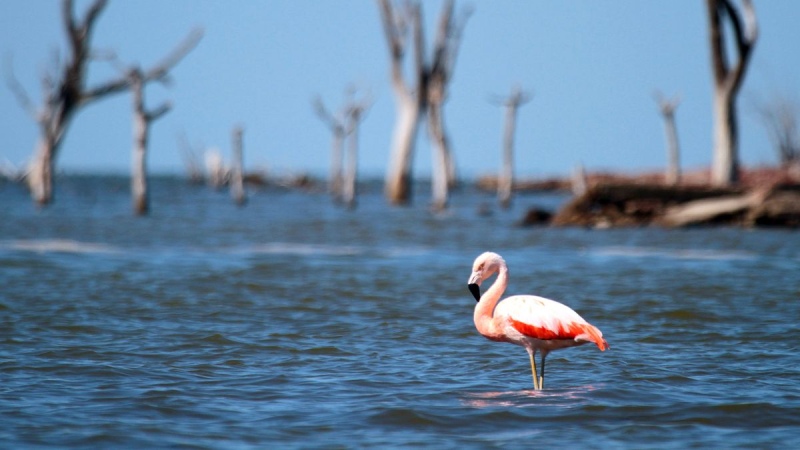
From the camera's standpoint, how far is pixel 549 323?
6.90 m

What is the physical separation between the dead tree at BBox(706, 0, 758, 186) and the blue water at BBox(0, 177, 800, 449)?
8762mm

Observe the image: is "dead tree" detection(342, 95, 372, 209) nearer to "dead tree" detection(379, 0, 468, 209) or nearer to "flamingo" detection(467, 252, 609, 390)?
"dead tree" detection(379, 0, 468, 209)

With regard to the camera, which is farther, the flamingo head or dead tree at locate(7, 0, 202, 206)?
dead tree at locate(7, 0, 202, 206)

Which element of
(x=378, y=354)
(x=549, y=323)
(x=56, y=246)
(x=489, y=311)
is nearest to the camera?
(x=549, y=323)

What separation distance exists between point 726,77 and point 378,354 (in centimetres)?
2053

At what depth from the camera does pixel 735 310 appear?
11.3 metres

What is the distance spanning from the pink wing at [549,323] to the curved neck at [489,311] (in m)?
0.11

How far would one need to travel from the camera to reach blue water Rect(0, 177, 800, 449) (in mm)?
6172

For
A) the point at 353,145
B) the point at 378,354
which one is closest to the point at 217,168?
the point at 353,145

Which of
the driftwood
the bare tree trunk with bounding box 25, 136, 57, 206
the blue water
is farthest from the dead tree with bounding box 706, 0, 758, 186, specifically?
the bare tree trunk with bounding box 25, 136, 57, 206

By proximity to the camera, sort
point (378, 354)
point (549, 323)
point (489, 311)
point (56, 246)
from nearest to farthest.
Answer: point (549, 323), point (489, 311), point (378, 354), point (56, 246)

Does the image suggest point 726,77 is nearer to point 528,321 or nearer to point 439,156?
point 439,156

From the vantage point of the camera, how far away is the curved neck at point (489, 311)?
7141 millimetres

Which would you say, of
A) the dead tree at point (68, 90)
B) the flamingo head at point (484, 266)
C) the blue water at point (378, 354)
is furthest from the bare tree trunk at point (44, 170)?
the flamingo head at point (484, 266)
